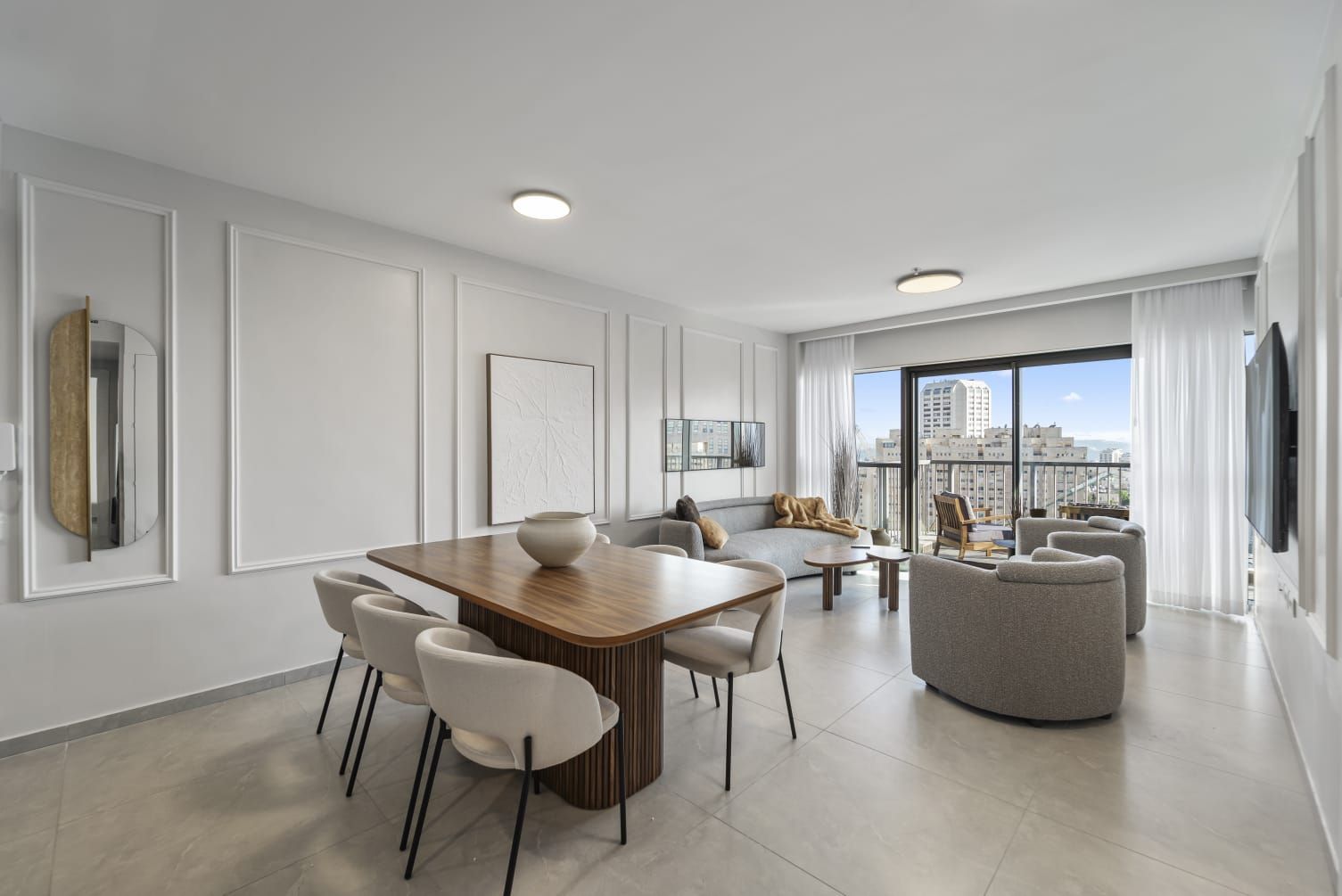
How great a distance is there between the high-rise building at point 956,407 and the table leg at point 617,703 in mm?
5048

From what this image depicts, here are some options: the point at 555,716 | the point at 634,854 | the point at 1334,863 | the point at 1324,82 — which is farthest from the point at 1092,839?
the point at 1324,82

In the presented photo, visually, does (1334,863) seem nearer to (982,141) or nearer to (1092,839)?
(1092,839)

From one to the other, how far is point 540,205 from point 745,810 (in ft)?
9.83

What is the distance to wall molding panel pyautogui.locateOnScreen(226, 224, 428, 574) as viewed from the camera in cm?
297

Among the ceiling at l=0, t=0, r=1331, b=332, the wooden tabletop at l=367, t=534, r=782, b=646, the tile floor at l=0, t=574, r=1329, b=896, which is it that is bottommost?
the tile floor at l=0, t=574, r=1329, b=896

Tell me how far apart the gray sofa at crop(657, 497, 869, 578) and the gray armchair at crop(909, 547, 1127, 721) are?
2064 mm

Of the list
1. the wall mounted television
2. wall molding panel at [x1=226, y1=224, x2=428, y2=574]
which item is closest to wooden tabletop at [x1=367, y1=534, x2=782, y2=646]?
wall molding panel at [x1=226, y1=224, x2=428, y2=574]

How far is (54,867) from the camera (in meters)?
1.79

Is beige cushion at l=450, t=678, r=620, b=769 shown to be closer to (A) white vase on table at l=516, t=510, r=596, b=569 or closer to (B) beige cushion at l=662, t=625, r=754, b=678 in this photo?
(B) beige cushion at l=662, t=625, r=754, b=678

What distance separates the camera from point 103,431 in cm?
263

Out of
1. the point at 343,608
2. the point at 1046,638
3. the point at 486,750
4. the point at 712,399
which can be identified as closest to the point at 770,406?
the point at 712,399

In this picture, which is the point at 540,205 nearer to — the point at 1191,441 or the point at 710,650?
the point at 710,650

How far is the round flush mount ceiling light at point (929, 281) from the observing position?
14.5 ft

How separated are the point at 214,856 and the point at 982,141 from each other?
397 cm
